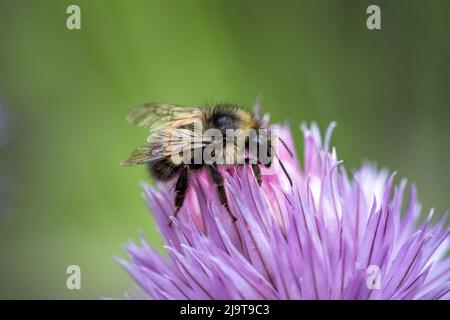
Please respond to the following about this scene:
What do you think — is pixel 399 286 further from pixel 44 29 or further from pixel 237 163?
pixel 44 29

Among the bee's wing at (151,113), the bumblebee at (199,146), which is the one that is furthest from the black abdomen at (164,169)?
the bee's wing at (151,113)

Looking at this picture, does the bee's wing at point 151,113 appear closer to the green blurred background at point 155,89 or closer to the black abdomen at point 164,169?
the black abdomen at point 164,169

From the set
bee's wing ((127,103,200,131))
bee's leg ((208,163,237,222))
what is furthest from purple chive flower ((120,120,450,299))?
bee's wing ((127,103,200,131))

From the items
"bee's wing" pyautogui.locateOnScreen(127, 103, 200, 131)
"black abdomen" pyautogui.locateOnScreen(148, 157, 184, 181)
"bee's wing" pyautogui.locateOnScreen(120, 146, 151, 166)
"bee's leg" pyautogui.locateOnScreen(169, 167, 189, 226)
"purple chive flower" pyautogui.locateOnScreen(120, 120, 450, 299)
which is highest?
"bee's wing" pyautogui.locateOnScreen(127, 103, 200, 131)

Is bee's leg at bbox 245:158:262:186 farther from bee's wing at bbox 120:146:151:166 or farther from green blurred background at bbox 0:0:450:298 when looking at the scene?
green blurred background at bbox 0:0:450:298


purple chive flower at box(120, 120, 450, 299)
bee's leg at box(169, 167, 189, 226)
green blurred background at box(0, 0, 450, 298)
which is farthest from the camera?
green blurred background at box(0, 0, 450, 298)

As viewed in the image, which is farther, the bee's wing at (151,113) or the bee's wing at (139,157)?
the bee's wing at (151,113)

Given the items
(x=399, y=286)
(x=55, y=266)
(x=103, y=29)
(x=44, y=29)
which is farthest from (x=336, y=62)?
(x=399, y=286)

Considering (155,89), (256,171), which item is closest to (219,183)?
(256,171)
